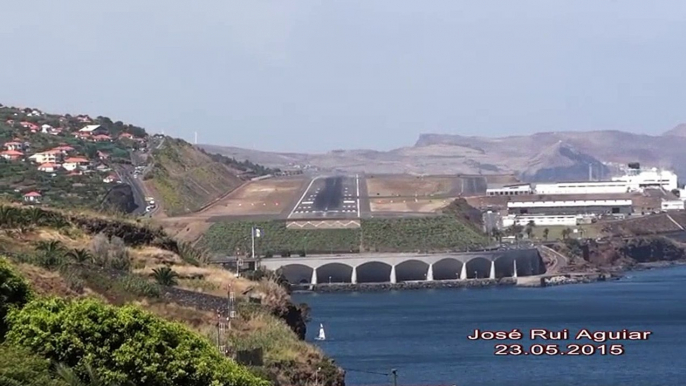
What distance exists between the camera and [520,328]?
2339 inches

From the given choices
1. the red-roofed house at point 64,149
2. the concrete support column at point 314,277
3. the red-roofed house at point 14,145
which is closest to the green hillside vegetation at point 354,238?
the concrete support column at point 314,277

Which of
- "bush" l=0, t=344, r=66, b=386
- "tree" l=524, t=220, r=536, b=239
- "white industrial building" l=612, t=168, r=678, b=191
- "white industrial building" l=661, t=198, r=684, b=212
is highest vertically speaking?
"white industrial building" l=612, t=168, r=678, b=191

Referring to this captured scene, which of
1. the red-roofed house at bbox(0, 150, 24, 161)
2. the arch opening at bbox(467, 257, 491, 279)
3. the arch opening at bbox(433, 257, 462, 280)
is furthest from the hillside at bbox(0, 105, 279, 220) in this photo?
Answer: the arch opening at bbox(467, 257, 491, 279)

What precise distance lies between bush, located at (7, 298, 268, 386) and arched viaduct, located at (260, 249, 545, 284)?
88426 mm

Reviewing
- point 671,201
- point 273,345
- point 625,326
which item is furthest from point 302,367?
point 671,201

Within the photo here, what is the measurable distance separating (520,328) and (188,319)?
115 ft

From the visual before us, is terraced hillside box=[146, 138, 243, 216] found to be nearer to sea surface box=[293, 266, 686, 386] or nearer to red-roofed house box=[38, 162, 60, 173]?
red-roofed house box=[38, 162, 60, 173]

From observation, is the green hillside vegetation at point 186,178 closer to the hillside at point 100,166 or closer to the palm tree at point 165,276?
the hillside at point 100,166

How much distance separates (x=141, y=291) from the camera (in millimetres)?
25781

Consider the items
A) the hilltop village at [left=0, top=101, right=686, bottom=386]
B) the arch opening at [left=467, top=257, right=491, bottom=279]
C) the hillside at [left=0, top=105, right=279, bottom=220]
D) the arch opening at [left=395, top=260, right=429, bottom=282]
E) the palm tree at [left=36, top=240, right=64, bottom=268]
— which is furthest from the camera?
the arch opening at [left=467, top=257, right=491, bottom=279]

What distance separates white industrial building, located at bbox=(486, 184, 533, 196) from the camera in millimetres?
162925

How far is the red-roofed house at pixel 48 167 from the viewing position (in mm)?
91519

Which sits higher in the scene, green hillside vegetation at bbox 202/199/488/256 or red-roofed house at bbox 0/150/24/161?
red-roofed house at bbox 0/150/24/161

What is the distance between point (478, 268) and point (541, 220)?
3593 centimetres
